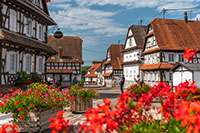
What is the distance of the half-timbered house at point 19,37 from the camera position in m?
14.7

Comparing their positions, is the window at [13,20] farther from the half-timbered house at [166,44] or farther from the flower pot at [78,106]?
the half-timbered house at [166,44]

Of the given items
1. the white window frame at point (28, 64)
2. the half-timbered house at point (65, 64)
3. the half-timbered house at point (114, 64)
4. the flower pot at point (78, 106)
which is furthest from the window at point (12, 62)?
the half-timbered house at point (114, 64)

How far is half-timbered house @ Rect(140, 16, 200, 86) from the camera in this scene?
2767 cm

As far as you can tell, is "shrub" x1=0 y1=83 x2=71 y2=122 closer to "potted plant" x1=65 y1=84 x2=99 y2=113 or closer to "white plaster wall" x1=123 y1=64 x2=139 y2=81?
"potted plant" x1=65 y1=84 x2=99 y2=113

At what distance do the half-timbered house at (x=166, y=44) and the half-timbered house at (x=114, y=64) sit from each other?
1173cm

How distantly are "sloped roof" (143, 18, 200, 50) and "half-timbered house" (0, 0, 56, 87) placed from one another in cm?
1508

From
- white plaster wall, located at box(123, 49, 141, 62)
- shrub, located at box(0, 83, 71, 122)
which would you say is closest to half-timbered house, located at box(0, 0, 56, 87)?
shrub, located at box(0, 83, 71, 122)

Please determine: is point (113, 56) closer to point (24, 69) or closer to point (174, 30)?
point (174, 30)

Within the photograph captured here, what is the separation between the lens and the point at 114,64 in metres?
44.0

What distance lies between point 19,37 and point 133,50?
2325 cm

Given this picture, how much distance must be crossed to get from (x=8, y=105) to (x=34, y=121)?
Result: 2.62 ft

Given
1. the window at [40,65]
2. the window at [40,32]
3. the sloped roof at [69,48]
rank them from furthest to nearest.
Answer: the sloped roof at [69,48]
the window at [40,65]
the window at [40,32]

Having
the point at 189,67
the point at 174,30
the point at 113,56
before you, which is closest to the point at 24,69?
the point at 189,67

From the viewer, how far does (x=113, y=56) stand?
44.8m
